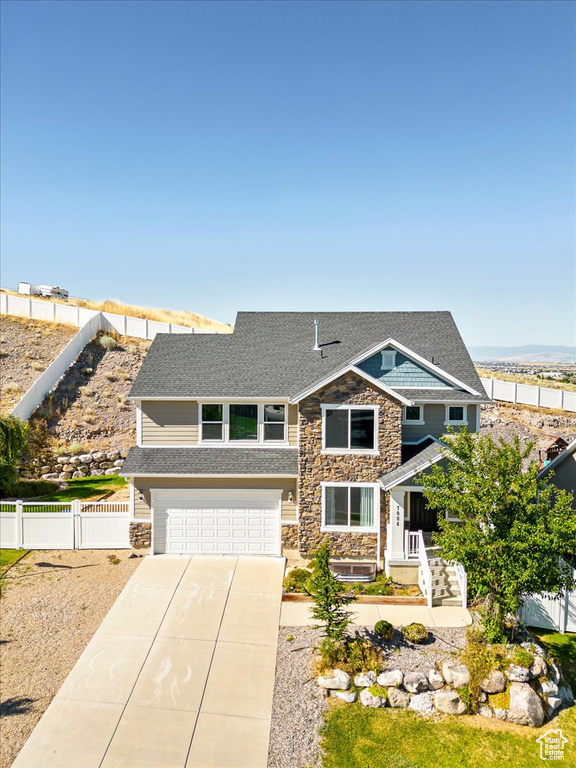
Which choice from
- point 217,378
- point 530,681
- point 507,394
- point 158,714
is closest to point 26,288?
point 217,378

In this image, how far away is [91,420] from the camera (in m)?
32.4

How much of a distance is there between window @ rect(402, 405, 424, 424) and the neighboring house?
5.32 meters

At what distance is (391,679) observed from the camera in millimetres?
11086

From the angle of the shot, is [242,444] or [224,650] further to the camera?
[242,444]

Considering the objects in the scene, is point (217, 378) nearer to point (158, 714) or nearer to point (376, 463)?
point (376, 463)

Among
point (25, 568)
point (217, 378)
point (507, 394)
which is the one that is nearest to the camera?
point (25, 568)

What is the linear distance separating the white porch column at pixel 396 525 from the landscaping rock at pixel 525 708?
5782mm

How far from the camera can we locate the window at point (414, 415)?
19.1m

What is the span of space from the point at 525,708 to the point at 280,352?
14.6m

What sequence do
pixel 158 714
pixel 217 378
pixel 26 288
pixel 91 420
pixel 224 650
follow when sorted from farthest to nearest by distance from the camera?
1. pixel 26 288
2. pixel 91 420
3. pixel 217 378
4. pixel 224 650
5. pixel 158 714

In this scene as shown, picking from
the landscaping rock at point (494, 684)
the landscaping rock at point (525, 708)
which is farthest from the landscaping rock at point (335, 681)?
the landscaping rock at point (525, 708)

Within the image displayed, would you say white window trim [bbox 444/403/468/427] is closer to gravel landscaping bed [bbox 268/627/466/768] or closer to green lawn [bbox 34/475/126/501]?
gravel landscaping bed [bbox 268/627/466/768]

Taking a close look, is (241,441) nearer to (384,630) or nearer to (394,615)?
(394,615)

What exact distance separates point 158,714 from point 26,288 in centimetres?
5860
